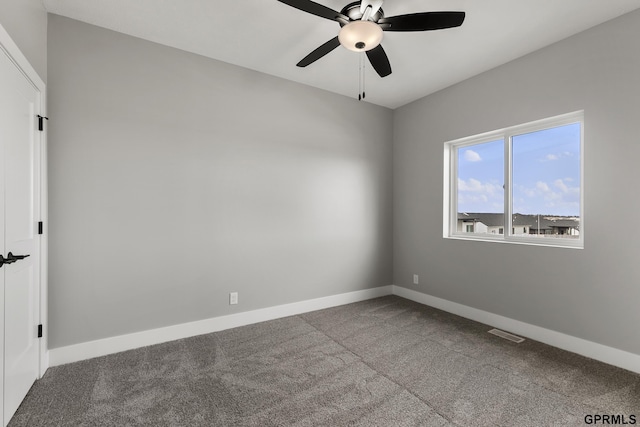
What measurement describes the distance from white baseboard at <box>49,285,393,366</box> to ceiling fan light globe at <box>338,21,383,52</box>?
270 centimetres

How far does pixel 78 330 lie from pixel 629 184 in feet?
14.8

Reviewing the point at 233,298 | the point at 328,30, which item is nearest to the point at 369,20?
the point at 328,30

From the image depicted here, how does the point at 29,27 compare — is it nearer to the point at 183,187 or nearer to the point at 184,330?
the point at 183,187

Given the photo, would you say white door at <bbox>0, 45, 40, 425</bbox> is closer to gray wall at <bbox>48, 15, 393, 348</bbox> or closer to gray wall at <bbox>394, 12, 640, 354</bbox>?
gray wall at <bbox>48, 15, 393, 348</bbox>

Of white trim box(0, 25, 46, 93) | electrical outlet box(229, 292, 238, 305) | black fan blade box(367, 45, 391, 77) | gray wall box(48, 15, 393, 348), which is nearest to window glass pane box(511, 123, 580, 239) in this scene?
black fan blade box(367, 45, 391, 77)

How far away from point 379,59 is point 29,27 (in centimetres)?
244

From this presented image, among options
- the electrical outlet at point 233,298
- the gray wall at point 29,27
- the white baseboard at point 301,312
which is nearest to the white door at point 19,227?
the gray wall at point 29,27

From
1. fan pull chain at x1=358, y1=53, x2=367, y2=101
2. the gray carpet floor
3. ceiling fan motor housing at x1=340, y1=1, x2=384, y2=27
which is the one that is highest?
fan pull chain at x1=358, y1=53, x2=367, y2=101

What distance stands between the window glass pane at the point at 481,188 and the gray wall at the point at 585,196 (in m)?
0.26

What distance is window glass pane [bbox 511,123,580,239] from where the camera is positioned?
8.70 ft

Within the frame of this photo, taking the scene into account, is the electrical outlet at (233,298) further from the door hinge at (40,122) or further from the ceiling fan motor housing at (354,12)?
the ceiling fan motor housing at (354,12)

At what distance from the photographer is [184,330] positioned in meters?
2.78

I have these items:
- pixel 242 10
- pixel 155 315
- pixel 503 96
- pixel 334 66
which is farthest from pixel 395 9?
pixel 155 315

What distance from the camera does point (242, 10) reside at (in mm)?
2238
